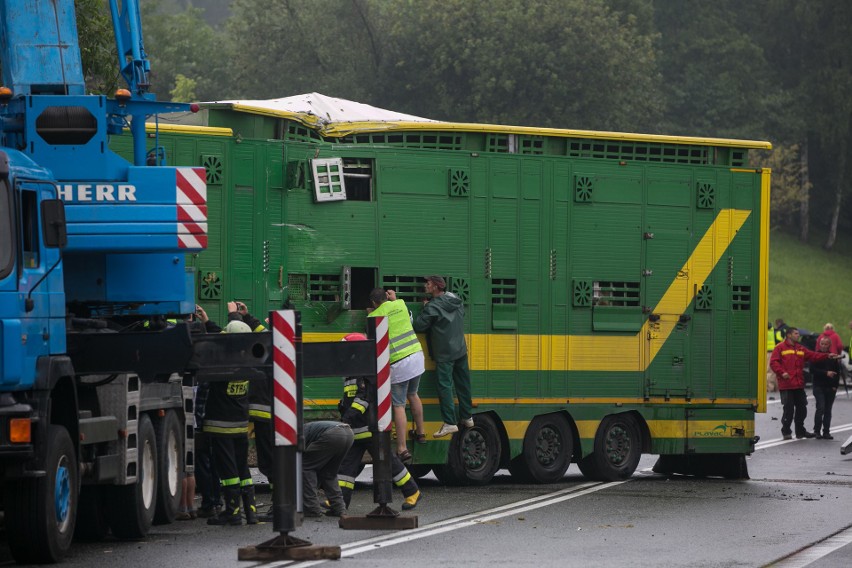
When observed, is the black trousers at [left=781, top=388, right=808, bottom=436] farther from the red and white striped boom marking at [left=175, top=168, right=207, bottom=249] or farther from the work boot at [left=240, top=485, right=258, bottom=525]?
the red and white striped boom marking at [left=175, top=168, right=207, bottom=249]

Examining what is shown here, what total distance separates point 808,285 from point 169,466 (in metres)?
54.2

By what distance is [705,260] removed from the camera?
1984cm

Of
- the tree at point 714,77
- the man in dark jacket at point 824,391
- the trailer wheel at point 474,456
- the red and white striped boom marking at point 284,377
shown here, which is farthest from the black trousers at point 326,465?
the tree at point 714,77

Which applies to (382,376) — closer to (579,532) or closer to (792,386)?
(579,532)

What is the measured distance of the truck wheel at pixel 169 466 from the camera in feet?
47.6

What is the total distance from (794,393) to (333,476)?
14.3 m

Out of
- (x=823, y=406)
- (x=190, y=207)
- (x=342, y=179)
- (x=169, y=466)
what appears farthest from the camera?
(x=823, y=406)

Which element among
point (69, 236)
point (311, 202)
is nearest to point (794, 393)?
point (311, 202)

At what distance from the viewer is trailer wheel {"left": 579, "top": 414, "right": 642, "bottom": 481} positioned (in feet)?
62.1

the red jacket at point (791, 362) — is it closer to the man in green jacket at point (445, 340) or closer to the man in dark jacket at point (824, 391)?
the man in dark jacket at point (824, 391)

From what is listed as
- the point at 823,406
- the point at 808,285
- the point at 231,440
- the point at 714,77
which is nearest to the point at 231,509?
the point at 231,440

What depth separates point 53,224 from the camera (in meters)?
11.8

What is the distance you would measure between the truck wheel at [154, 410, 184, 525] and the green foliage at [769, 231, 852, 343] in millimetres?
45896

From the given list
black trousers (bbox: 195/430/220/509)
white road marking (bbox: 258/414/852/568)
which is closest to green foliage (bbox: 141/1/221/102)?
white road marking (bbox: 258/414/852/568)
